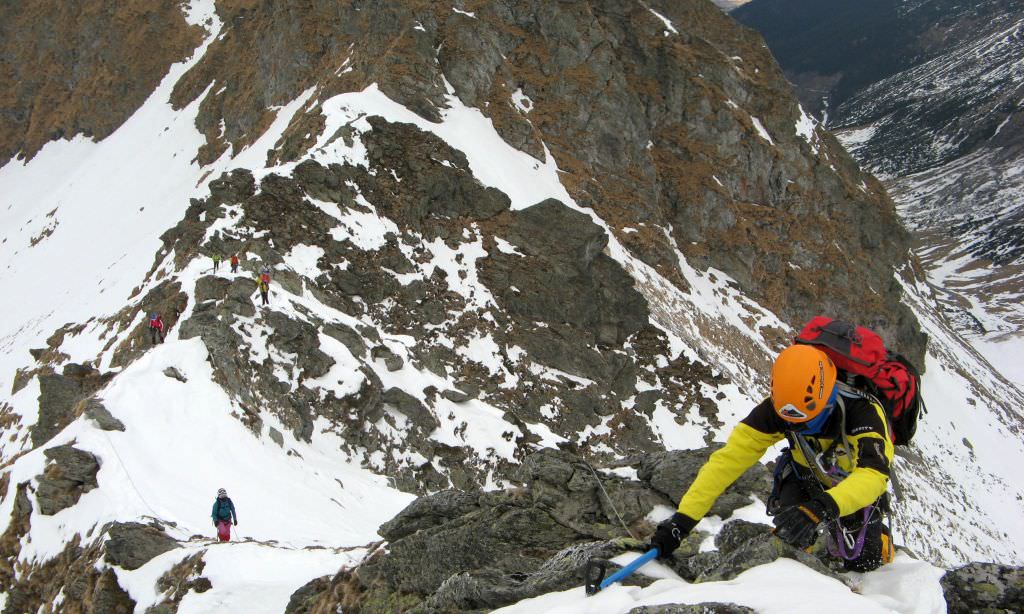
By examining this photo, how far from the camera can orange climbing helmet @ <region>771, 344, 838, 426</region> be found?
397 centimetres

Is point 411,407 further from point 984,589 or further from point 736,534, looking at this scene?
point 984,589

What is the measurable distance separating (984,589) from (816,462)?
107 cm

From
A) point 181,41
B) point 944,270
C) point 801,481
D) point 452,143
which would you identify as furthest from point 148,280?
point 944,270

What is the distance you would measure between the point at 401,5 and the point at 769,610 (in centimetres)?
3729

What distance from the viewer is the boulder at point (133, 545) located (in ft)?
34.2

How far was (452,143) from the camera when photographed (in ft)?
100

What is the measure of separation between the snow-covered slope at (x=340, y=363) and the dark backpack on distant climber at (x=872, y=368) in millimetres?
979

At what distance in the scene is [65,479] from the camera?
1212 cm

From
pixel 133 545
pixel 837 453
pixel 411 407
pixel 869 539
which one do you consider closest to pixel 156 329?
pixel 411 407

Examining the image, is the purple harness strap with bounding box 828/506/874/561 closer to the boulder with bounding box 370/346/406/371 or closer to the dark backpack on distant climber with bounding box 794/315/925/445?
the dark backpack on distant climber with bounding box 794/315/925/445

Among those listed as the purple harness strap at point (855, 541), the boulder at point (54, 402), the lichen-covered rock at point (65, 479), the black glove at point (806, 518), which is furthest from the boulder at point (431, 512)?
the boulder at point (54, 402)

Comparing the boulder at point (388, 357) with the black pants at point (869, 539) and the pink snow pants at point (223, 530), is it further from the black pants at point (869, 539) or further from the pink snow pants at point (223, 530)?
the black pants at point (869, 539)

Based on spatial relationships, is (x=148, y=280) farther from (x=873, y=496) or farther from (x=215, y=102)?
(x=873, y=496)

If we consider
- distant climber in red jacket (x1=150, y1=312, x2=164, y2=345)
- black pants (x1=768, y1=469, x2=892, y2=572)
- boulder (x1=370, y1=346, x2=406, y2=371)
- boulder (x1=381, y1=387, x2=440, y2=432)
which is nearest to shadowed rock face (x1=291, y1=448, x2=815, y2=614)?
black pants (x1=768, y1=469, x2=892, y2=572)
